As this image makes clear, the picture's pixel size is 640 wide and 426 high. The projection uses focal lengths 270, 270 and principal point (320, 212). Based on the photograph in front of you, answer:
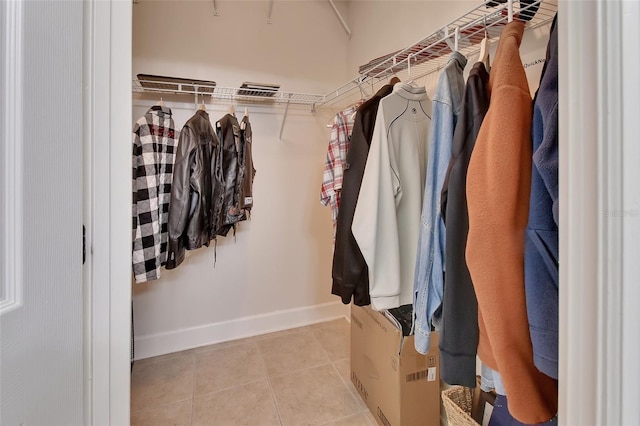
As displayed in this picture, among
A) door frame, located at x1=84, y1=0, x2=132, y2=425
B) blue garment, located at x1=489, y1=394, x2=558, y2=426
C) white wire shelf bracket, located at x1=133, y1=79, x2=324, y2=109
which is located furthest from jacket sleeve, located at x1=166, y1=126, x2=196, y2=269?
blue garment, located at x1=489, y1=394, x2=558, y2=426

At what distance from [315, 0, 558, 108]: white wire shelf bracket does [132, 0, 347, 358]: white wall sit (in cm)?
89

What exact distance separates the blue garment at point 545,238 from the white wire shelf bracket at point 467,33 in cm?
42

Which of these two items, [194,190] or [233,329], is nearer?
[194,190]

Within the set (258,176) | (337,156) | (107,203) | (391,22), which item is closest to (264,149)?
(258,176)

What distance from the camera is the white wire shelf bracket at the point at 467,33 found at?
87cm

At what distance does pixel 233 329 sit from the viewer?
2123 millimetres

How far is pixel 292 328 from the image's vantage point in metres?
2.28

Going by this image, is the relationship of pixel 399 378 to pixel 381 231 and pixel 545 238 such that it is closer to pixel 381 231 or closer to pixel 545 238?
pixel 381 231

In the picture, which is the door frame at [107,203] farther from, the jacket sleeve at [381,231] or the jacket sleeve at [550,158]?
the jacket sleeve at [550,158]

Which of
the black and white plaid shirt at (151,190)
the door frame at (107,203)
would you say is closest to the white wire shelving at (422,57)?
the black and white plaid shirt at (151,190)

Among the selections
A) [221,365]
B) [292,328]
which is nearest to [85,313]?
[221,365]

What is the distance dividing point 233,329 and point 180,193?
3.93 feet
